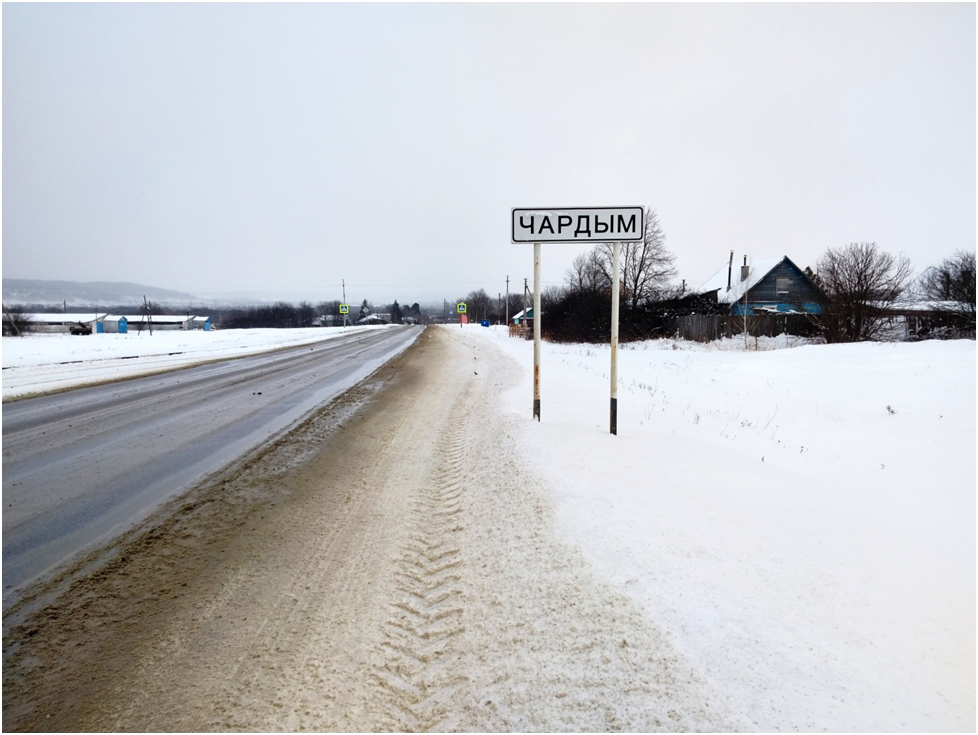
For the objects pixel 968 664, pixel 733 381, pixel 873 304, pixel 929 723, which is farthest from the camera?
pixel 873 304

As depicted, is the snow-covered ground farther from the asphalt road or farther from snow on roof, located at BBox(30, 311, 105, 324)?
snow on roof, located at BBox(30, 311, 105, 324)

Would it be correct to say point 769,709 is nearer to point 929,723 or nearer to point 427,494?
point 929,723

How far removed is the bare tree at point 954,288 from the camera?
800 inches

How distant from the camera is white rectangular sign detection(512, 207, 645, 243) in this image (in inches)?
253

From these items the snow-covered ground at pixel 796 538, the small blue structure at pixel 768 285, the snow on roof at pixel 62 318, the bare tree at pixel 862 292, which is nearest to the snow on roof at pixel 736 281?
the small blue structure at pixel 768 285

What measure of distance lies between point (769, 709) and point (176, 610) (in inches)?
126

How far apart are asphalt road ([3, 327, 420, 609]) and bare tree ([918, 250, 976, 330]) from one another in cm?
2454

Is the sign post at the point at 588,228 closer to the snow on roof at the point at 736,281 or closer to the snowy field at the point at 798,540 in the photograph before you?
the snowy field at the point at 798,540

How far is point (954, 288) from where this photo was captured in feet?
69.4

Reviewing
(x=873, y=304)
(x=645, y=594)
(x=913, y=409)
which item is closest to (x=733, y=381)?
(x=913, y=409)

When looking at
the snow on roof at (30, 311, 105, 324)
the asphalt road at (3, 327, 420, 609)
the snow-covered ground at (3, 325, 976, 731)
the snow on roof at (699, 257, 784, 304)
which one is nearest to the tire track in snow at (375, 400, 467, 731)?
the snow-covered ground at (3, 325, 976, 731)

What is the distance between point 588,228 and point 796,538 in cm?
434

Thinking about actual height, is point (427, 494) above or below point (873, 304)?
below

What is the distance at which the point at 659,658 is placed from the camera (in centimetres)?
239
